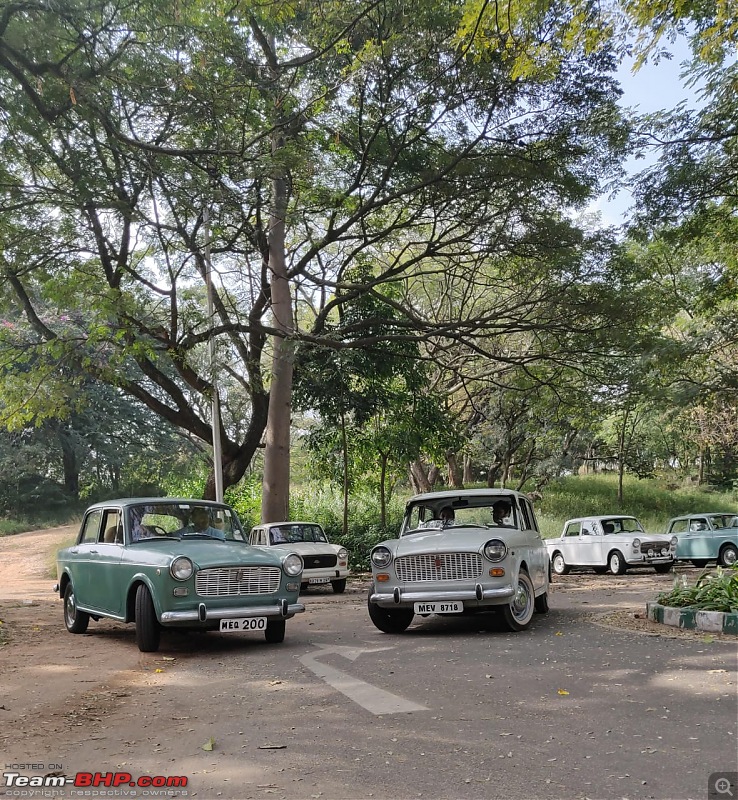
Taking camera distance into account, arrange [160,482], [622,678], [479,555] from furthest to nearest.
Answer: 1. [160,482]
2. [479,555]
3. [622,678]

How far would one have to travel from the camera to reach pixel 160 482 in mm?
49906

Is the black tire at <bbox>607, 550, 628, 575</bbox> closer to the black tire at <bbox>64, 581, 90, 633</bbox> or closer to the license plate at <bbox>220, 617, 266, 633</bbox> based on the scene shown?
the license plate at <bbox>220, 617, 266, 633</bbox>

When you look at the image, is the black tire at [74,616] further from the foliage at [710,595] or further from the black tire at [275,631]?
the foliage at [710,595]

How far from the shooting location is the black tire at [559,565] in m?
22.8

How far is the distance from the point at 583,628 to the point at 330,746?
5598mm

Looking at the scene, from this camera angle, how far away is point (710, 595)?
9.42 metres

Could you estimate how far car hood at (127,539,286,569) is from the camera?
29.0 feet

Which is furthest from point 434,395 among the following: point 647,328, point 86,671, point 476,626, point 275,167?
point 86,671

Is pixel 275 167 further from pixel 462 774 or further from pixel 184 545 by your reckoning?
pixel 462 774

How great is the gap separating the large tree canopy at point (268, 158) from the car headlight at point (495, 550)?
542 centimetres
